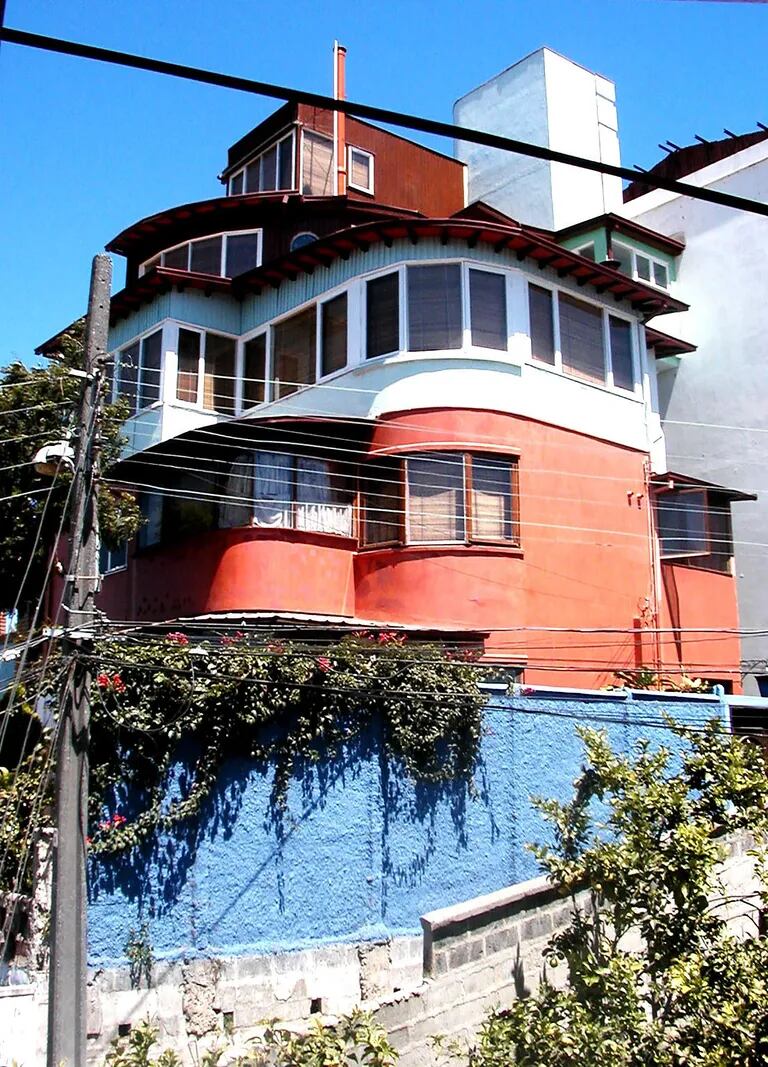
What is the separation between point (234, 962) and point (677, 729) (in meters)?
5.07

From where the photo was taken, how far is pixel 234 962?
1177 cm

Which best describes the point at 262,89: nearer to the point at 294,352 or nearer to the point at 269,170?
the point at 294,352

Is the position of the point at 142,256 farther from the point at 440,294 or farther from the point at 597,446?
the point at 597,446

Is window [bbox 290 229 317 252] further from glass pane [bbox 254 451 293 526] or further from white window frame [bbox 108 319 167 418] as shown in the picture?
glass pane [bbox 254 451 293 526]

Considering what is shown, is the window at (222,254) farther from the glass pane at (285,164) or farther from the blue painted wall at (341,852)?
the blue painted wall at (341,852)

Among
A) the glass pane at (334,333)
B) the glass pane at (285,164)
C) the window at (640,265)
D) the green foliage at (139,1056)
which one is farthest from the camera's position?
the glass pane at (285,164)

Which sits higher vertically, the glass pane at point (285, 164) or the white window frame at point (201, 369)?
the glass pane at point (285, 164)

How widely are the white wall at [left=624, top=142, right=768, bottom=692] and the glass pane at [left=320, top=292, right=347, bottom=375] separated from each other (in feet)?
25.1

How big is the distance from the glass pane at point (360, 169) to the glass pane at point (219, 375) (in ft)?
17.0

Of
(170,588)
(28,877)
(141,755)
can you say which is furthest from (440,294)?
(28,877)

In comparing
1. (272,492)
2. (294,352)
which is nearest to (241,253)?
(294,352)

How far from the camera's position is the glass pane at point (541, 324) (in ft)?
65.4

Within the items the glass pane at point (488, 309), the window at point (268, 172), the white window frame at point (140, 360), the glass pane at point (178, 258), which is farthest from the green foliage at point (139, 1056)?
the window at point (268, 172)

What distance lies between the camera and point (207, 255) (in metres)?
24.1
